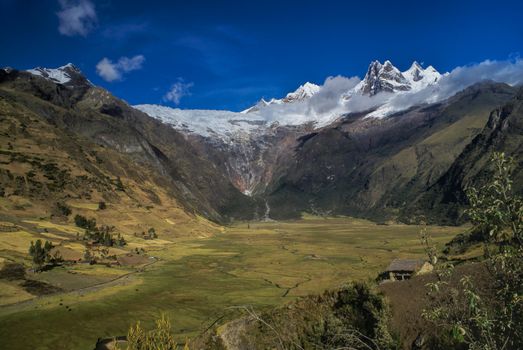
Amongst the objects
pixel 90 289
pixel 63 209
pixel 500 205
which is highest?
pixel 500 205

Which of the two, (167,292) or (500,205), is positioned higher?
(500,205)

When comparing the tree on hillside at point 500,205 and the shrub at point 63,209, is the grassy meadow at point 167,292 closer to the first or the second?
the tree on hillside at point 500,205

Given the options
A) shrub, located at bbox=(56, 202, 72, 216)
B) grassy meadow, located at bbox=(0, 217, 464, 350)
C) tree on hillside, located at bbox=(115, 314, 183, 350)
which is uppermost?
shrub, located at bbox=(56, 202, 72, 216)

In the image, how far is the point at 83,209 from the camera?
169875 mm

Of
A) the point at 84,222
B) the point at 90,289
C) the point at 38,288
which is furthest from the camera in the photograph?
the point at 84,222

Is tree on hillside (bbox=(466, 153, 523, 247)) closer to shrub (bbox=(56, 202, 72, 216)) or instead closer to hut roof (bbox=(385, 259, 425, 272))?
hut roof (bbox=(385, 259, 425, 272))

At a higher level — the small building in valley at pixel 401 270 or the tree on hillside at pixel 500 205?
the tree on hillside at pixel 500 205

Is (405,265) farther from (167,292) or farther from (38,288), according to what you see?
(38,288)

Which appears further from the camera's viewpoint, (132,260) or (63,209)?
(63,209)

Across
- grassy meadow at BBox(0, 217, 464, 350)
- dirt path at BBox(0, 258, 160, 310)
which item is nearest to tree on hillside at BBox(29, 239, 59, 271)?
grassy meadow at BBox(0, 217, 464, 350)

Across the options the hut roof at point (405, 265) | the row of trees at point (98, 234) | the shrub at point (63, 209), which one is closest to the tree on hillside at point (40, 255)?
the row of trees at point (98, 234)

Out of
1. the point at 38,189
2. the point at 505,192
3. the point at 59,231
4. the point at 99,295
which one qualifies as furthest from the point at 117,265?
the point at 505,192

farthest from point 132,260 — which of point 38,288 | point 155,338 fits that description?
point 155,338

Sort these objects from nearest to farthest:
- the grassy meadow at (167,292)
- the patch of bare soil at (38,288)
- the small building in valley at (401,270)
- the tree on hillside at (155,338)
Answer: the tree on hillside at (155,338), the grassy meadow at (167,292), the small building in valley at (401,270), the patch of bare soil at (38,288)
